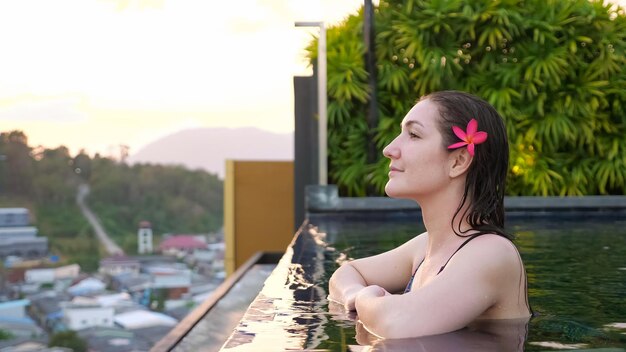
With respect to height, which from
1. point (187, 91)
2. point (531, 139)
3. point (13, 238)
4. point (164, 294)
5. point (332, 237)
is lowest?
point (164, 294)

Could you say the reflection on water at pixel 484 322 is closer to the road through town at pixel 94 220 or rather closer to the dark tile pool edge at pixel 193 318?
the dark tile pool edge at pixel 193 318

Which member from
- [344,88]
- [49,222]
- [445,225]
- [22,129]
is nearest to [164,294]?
[49,222]

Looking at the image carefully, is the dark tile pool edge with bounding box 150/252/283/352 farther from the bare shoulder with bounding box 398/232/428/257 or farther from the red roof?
the red roof

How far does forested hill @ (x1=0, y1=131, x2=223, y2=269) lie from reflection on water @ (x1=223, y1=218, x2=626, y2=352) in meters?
36.6

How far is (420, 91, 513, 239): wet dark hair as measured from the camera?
7.56ft

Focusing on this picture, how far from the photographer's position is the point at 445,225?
2414mm

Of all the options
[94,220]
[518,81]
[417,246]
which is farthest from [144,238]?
[417,246]

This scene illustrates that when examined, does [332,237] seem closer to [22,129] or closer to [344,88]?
[344,88]

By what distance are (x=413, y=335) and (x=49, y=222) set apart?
48.8 m

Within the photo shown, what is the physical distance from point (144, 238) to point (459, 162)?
4654cm

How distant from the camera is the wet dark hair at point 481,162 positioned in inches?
90.7

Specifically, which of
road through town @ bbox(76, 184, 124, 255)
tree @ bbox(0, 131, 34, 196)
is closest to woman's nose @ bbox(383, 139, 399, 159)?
tree @ bbox(0, 131, 34, 196)

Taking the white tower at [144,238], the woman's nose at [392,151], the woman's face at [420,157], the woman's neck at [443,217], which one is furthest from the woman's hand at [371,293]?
the white tower at [144,238]

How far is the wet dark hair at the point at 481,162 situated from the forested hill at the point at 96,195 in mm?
39291
